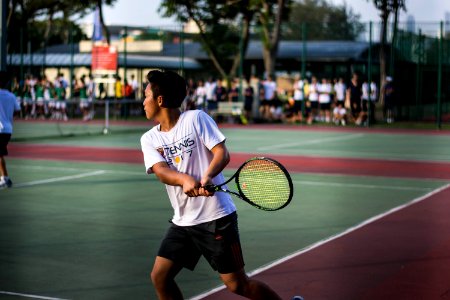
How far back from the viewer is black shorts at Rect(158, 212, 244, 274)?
5016mm

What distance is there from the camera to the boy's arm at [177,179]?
15.5 feet

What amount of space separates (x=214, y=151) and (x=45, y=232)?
4.74 metres

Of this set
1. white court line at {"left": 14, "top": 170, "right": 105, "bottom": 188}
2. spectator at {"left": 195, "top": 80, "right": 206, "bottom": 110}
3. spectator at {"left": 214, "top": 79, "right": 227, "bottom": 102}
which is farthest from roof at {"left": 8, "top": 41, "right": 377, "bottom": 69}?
white court line at {"left": 14, "top": 170, "right": 105, "bottom": 188}

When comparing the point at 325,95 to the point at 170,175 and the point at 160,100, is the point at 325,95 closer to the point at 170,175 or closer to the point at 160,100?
the point at 160,100

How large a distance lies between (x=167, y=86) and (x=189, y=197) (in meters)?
0.65

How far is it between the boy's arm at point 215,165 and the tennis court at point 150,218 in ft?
6.12

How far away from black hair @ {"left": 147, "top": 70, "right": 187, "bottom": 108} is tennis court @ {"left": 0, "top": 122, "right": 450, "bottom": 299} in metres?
2.04

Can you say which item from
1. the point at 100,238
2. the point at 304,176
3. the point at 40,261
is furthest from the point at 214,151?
the point at 304,176

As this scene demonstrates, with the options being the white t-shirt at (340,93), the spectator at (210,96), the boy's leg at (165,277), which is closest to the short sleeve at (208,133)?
the boy's leg at (165,277)

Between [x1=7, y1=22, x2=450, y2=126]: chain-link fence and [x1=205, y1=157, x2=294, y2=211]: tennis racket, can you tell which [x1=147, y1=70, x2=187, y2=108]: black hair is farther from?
[x1=7, y1=22, x2=450, y2=126]: chain-link fence

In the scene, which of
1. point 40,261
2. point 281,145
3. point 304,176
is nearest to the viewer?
point 40,261

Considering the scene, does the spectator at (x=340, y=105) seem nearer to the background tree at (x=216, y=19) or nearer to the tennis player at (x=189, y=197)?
the background tree at (x=216, y=19)

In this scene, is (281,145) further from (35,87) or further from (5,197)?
(35,87)

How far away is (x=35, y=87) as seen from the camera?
33031mm
